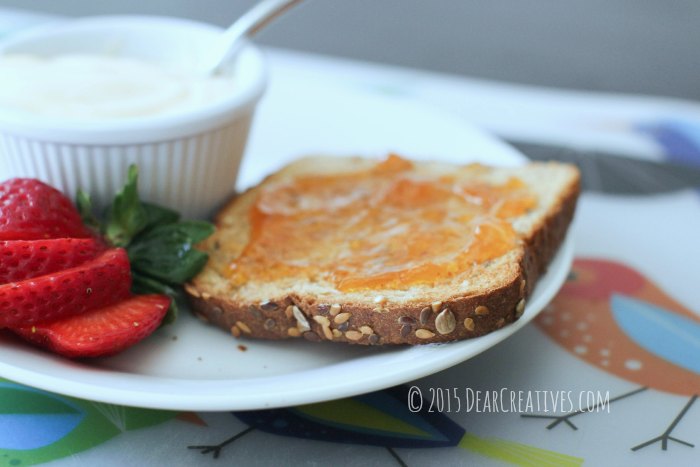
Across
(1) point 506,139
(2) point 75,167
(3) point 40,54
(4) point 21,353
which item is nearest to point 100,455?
(4) point 21,353

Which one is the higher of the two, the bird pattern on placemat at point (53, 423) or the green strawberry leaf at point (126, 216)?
the green strawberry leaf at point (126, 216)

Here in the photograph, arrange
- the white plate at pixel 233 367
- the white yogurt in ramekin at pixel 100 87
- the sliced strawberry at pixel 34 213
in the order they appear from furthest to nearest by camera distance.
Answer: the white yogurt in ramekin at pixel 100 87, the sliced strawberry at pixel 34 213, the white plate at pixel 233 367

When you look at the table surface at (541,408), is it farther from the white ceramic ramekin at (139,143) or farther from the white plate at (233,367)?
the white ceramic ramekin at (139,143)

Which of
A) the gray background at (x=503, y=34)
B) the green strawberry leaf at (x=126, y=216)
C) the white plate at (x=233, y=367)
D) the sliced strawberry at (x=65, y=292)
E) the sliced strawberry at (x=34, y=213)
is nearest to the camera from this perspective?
the white plate at (x=233, y=367)

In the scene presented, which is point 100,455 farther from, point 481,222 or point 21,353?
point 481,222

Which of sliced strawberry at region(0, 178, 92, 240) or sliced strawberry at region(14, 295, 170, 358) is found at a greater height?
sliced strawberry at region(0, 178, 92, 240)

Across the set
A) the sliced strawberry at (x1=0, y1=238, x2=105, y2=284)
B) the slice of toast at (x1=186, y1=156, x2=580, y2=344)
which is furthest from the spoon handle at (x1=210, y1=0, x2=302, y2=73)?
the sliced strawberry at (x1=0, y1=238, x2=105, y2=284)

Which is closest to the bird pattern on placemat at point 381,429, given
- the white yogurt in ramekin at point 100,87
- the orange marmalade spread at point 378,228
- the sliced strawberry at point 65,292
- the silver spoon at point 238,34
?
the orange marmalade spread at point 378,228

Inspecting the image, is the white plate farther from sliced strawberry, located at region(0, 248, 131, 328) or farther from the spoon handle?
the spoon handle
